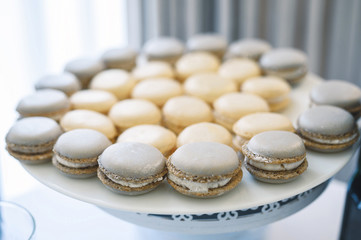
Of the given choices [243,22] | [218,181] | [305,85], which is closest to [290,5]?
[243,22]

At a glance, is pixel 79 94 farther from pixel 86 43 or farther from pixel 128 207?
pixel 86 43

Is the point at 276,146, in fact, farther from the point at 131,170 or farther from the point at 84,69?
the point at 84,69

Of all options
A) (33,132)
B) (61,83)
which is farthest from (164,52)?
(33,132)

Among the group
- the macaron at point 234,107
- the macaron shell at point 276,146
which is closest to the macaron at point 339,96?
the macaron at point 234,107

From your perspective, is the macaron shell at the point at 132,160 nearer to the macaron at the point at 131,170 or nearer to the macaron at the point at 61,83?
A: the macaron at the point at 131,170

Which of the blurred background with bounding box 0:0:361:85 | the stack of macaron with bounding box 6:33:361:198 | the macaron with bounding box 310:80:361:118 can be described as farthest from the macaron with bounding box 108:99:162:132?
the blurred background with bounding box 0:0:361:85
